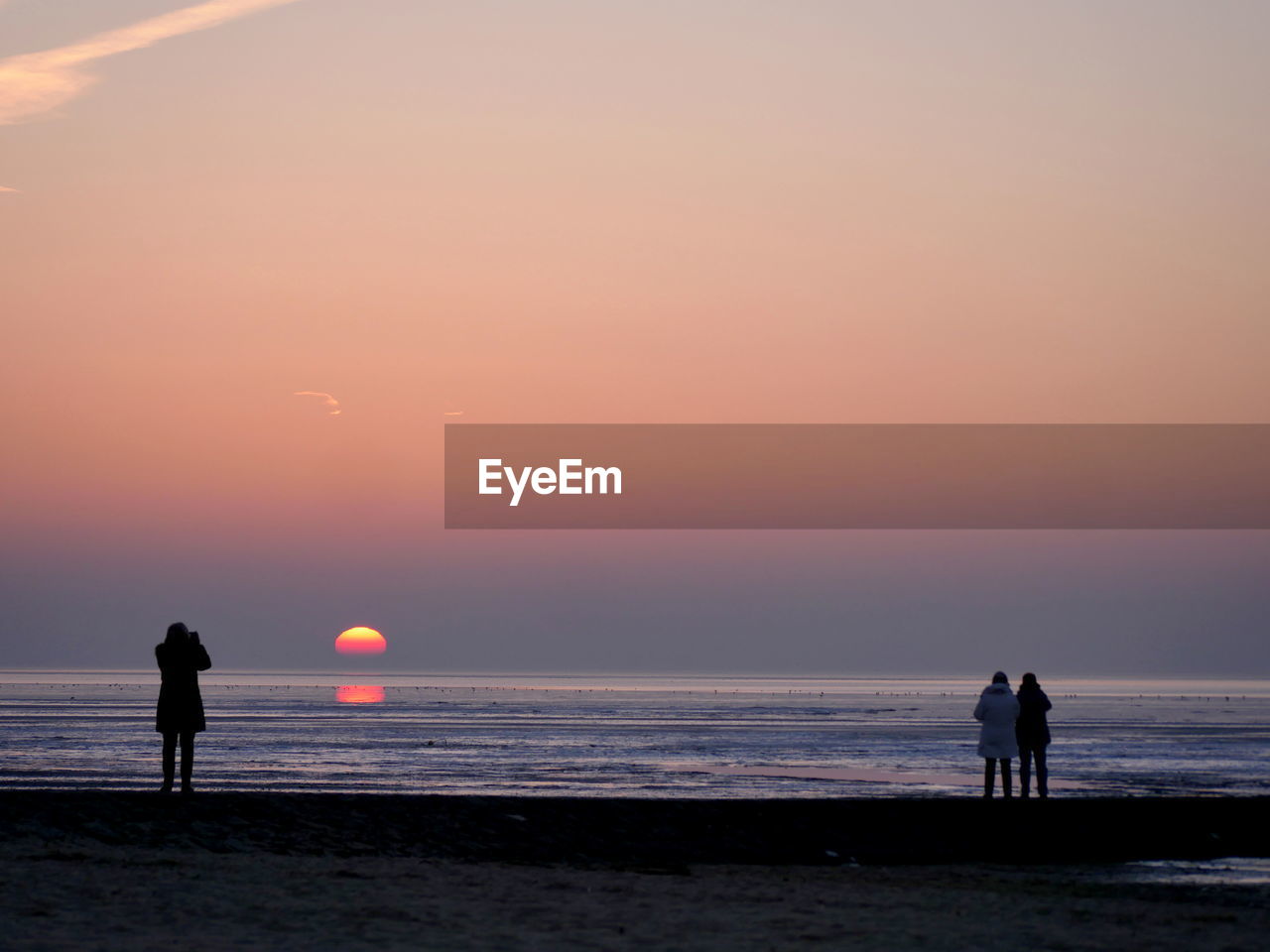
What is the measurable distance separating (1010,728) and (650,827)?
604cm

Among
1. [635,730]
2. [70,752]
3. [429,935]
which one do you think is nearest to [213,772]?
[70,752]

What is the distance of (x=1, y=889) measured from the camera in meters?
13.3

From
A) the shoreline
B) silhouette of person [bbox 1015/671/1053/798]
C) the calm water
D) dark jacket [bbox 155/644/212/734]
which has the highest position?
dark jacket [bbox 155/644/212/734]

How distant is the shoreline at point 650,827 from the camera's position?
1739cm

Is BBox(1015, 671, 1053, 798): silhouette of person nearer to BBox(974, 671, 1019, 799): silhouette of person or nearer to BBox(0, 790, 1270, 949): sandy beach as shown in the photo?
BBox(974, 671, 1019, 799): silhouette of person

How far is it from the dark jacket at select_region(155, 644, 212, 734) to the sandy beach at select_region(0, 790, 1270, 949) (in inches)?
42.0

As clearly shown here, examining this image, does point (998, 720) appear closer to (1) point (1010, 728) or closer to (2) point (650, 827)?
(1) point (1010, 728)

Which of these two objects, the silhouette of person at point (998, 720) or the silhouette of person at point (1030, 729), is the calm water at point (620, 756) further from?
the silhouette of person at point (998, 720)

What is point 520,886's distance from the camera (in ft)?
49.5

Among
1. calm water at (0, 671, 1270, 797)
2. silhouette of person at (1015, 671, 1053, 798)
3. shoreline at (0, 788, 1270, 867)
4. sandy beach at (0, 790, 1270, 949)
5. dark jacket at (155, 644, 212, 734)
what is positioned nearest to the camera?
sandy beach at (0, 790, 1270, 949)

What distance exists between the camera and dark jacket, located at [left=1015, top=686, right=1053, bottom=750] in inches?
892

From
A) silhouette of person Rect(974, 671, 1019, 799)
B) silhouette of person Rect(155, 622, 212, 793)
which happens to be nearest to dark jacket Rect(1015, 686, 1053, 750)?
silhouette of person Rect(974, 671, 1019, 799)

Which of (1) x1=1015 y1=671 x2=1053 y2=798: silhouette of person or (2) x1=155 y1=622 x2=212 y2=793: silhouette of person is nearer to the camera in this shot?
(2) x1=155 y1=622 x2=212 y2=793: silhouette of person

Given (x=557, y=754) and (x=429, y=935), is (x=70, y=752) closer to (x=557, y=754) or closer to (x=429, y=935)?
(x=557, y=754)
